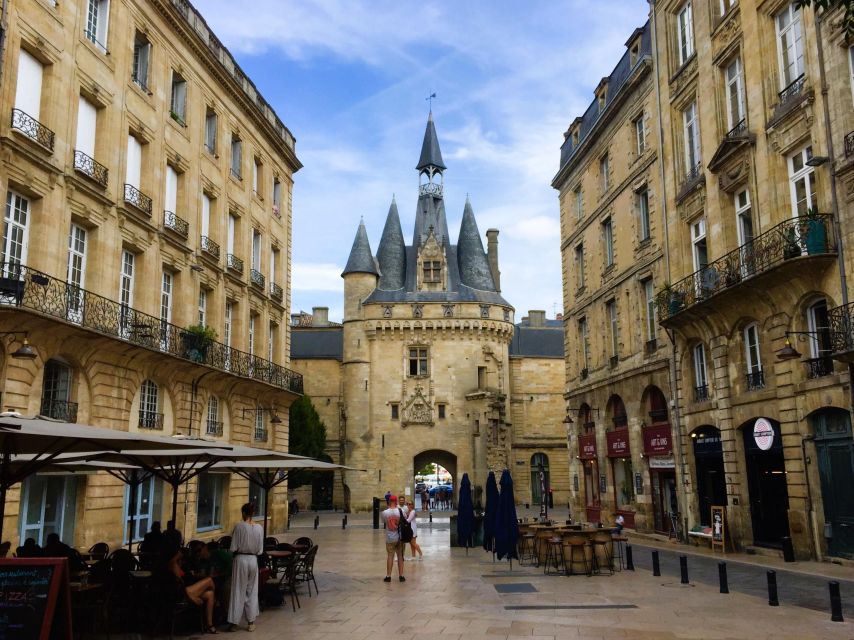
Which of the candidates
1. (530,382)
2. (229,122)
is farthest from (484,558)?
(530,382)

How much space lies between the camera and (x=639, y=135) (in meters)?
25.7

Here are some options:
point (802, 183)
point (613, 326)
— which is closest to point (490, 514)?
point (802, 183)

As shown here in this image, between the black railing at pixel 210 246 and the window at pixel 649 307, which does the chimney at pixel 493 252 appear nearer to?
the window at pixel 649 307

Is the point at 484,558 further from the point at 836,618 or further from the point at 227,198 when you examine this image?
the point at 227,198

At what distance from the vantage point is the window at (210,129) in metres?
25.2

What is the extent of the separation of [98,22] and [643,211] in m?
17.2

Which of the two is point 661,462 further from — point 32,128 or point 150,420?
point 32,128

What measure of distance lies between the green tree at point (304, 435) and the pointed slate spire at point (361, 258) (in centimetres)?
1028

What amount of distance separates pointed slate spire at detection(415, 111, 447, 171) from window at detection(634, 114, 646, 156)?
32992 mm

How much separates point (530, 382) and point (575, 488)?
2463 cm

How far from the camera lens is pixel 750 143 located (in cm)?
1812

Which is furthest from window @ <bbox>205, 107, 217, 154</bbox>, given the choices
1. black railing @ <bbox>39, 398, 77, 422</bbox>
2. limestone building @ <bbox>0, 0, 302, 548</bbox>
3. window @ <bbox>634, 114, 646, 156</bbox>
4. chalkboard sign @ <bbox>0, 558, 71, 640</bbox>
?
chalkboard sign @ <bbox>0, 558, 71, 640</bbox>

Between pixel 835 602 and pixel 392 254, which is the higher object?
pixel 392 254

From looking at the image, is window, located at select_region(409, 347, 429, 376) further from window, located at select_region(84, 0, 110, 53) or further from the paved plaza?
window, located at select_region(84, 0, 110, 53)
